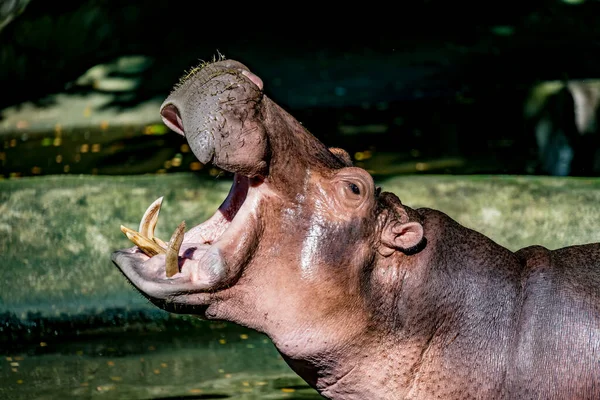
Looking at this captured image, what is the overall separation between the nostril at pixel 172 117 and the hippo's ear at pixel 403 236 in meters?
0.82

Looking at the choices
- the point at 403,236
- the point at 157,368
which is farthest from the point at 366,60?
the point at 403,236

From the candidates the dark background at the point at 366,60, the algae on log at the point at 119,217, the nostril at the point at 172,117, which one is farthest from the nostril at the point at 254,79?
the dark background at the point at 366,60

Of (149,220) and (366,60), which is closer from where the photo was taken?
(149,220)

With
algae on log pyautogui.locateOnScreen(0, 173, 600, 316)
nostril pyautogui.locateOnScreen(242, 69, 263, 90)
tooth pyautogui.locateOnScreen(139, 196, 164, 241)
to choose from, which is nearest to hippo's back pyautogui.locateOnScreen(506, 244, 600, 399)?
nostril pyautogui.locateOnScreen(242, 69, 263, 90)

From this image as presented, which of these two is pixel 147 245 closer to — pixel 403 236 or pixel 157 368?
pixel 403 236

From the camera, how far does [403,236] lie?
4.20 meters

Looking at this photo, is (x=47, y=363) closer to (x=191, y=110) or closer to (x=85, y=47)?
(x=191, y=110)

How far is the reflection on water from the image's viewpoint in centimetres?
639

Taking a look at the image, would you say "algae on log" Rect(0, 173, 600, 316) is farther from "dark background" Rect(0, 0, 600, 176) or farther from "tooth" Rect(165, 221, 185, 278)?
"tooth" Rect(165, 221, 185, 278)

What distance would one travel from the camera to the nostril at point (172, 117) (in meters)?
4.09

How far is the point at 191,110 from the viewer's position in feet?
12.9

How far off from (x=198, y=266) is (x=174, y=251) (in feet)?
0.41

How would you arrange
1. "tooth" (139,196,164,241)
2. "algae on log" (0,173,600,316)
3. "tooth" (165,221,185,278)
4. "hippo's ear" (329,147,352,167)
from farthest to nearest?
"algae on log" (0,173,600,316) → "hippo's ear" (329,147,352,167) → "tooth" (139,196,164,241) → "tooth" (165,221,185,278)

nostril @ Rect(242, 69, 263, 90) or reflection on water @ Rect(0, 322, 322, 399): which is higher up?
nostril @ Rect(242, 69, 263, 90)
